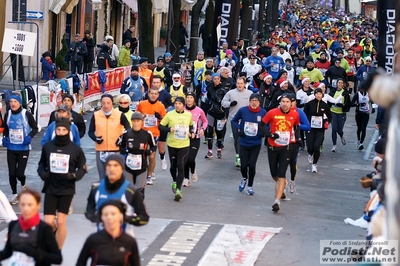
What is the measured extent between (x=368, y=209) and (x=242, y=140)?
6.35 m

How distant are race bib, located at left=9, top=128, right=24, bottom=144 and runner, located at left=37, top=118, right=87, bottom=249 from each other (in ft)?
11.2

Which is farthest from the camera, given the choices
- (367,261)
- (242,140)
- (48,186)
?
(242,140)

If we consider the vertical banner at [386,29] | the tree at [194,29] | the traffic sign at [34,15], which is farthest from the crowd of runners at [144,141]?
the tree at [194,29]

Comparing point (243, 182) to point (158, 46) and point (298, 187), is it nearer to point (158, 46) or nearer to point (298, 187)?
point (298, 187)

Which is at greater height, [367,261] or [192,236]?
[367,261]

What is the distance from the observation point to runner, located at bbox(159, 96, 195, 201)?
50.4 ft

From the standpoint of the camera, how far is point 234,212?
14727 millimetres

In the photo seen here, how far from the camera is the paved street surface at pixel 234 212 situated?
12133mm

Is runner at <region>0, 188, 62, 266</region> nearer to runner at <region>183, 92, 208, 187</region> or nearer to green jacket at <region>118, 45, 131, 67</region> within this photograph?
runner at <region>183, 92, 208, 187</region>

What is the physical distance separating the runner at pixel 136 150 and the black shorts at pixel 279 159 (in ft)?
7.67

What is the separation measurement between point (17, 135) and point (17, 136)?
0.05 ft

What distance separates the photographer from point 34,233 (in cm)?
789

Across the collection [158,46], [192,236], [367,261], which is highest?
[158,46]

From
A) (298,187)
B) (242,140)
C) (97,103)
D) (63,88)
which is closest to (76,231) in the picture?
(242,140)
